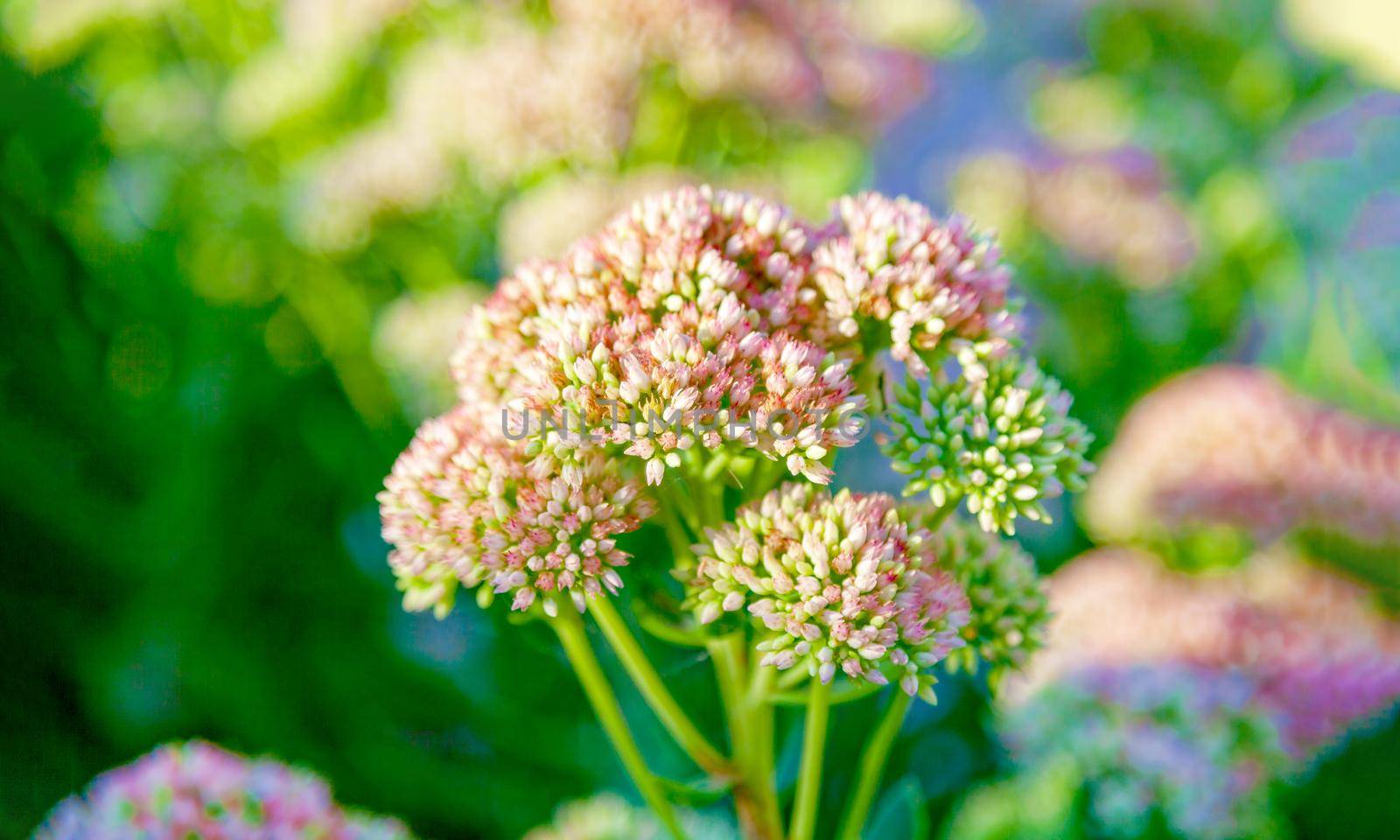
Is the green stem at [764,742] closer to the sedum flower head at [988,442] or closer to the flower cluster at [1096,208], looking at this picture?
the sedum flower head at [988,442]

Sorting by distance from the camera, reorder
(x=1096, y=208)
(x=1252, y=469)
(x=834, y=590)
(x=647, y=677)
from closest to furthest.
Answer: (x=834, y=590) < (x=647, y=677) < (x=1252, y=469) < (x=1096, y=208)

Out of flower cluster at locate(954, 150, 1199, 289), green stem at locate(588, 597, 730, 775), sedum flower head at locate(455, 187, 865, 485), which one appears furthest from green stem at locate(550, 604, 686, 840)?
flower cluster at locate(954, 150, 1199, 289)

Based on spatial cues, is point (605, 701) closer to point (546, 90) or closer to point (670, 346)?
point (670, 346)

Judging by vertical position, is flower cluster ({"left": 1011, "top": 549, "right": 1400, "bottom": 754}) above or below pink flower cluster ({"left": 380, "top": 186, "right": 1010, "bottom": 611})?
below

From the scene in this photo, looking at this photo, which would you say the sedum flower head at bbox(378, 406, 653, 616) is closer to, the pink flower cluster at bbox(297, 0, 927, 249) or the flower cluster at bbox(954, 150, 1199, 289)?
the pink flower cluster at bbox(297, 0, 927, 249)

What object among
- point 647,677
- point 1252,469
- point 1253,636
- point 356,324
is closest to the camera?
Answer: point 647,677

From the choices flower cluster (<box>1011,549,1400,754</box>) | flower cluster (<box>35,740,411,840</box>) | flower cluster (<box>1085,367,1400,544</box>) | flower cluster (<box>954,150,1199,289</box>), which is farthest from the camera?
flower cluster (<box>954,150,1199,289</box>)

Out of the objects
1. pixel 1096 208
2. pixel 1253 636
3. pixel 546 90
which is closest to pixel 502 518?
pixel 546 90

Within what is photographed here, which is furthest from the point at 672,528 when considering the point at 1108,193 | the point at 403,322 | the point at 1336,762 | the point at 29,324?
the point at 1108,193
